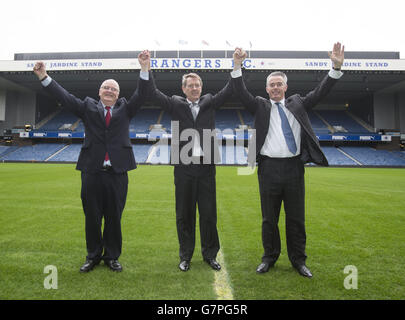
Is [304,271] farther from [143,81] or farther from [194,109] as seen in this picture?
[143,81]

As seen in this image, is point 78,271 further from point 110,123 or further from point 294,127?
point 294,127

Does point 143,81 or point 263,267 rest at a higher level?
point 143,81

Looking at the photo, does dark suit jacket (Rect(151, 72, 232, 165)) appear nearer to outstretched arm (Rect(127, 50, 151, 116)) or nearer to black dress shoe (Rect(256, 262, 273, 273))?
outstretched arm (Rect(127, 50, 151, 116))

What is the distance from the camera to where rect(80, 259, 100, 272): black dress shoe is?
2691 millimetres

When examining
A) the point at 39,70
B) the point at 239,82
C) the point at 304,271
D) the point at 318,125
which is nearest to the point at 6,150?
the point at 39,70

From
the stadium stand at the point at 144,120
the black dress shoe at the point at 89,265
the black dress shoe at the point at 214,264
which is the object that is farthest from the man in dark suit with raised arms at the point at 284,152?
the stadium stand at the point at 144,120

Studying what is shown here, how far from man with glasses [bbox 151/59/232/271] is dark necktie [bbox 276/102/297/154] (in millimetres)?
630

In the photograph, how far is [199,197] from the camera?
2975 millimetres

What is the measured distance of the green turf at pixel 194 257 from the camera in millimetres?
2305

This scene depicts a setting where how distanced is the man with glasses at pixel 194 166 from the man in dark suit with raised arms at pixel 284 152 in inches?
18.2

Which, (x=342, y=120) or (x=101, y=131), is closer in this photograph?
(x=101, y=131)

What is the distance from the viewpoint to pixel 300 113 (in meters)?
2.85

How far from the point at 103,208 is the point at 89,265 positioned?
2.00 ft
